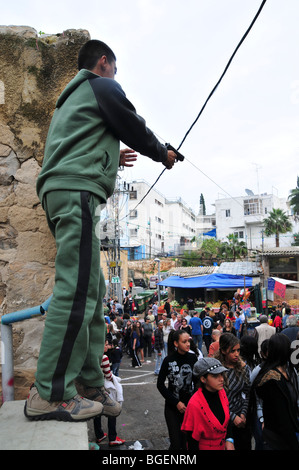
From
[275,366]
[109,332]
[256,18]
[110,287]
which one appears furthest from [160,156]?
[110,287]

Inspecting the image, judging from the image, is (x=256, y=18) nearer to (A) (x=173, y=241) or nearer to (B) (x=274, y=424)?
(B) (x=274, y=424)

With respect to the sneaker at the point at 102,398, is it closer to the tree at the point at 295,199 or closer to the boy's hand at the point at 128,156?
the boy's hand at the point at 128,156

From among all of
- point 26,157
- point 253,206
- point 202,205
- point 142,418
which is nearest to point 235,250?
point 253,206

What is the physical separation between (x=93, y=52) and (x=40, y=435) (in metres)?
1.83

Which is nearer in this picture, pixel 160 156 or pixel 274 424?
pixel 160 156

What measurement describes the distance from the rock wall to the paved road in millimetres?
3653

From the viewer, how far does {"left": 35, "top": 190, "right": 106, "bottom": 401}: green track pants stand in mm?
1623

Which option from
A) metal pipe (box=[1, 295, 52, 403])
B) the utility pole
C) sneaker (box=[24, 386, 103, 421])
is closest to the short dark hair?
metal pipe (box=[1, 295, 52, 403])

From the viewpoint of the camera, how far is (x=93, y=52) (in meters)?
2.00

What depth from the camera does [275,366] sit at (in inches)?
131

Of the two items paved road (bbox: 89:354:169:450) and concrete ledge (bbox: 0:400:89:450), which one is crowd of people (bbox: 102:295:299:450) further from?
concrete ledge (bbox: 0:400:89:450)

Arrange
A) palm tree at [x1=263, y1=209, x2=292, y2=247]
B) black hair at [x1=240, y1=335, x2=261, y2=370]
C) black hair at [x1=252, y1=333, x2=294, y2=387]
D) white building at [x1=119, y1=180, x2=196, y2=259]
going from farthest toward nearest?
white building at [x1=119, y1=180, x2=196, y2=259] < palm tree at [x1=263, y1=209, x2=292, y2=247] < black hair at [x1=240, y1=335, x2=261, y2=370] < black hair at [x1=252, y1=333, x2=294, y2=387]

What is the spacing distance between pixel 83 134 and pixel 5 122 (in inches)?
47.3

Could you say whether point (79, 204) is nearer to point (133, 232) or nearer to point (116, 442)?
point (116, 442)
